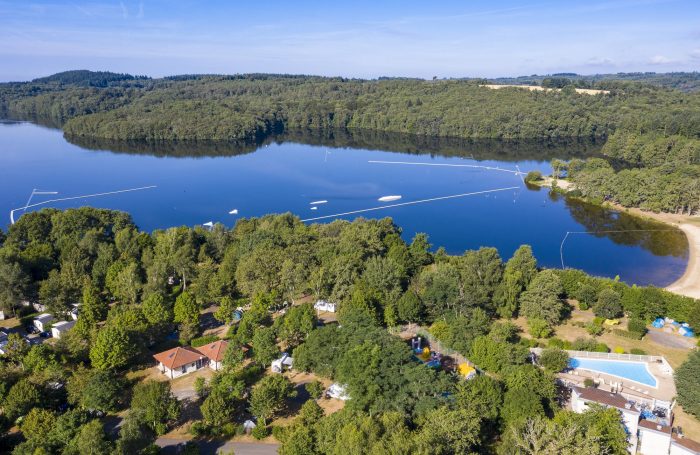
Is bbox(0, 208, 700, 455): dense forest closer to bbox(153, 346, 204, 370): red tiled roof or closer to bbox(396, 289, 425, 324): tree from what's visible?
bbox(396, 289, 425, 324): tree

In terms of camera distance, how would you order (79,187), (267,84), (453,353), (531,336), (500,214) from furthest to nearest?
1. (267,84)
2. (79,187)
3. (500,214)
4. (531,336)
5. (453,353)

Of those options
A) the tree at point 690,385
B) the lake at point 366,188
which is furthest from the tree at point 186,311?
the lake at point 366,188

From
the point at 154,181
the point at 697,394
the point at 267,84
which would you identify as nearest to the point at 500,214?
the point at 697,394

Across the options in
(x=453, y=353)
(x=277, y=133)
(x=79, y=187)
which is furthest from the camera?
(x=277, y=133)

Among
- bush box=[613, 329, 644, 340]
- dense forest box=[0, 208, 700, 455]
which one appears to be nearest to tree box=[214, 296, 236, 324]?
dense forest box=[0, 208, 700, 455]

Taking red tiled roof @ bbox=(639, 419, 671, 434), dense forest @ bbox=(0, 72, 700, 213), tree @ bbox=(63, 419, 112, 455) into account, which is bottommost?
red tiled roof @ bbox=(639, 419, 671, 434)

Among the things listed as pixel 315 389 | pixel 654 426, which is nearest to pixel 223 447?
A: pixel 315 389

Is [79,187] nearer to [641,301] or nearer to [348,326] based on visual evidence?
[348,326]
